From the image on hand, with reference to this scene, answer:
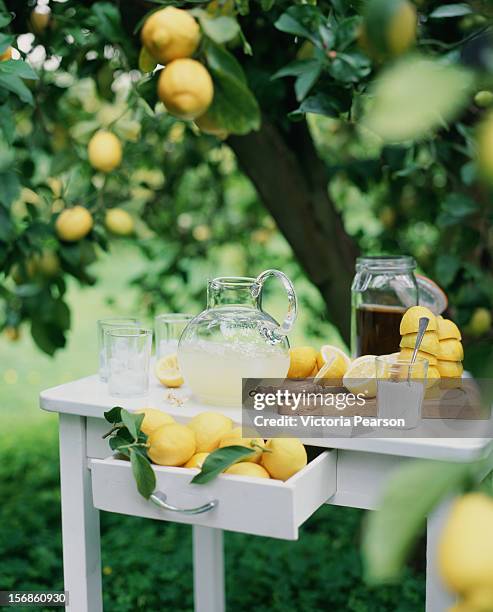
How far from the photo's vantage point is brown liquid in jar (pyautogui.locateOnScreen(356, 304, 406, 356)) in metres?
1.45

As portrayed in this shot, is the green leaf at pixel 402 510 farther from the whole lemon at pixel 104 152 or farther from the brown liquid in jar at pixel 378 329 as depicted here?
the whole lemon at pixel 104 152

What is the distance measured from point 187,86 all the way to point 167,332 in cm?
75

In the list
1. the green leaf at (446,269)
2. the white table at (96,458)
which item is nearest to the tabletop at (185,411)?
the white table at (96,458)

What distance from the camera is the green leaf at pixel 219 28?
821 millimetres

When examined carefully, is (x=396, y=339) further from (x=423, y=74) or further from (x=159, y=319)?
(x=423, y=74)

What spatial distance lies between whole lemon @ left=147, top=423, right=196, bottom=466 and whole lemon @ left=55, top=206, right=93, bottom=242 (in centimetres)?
78

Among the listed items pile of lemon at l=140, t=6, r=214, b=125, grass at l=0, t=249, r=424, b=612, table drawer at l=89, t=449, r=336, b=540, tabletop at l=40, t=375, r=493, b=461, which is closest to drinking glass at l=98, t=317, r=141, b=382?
tabletop at l=40, t=375, r=493, b=461

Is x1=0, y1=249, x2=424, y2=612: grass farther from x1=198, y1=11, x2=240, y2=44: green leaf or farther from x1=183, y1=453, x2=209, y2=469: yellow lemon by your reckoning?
x1=198, y1=11, x2=240, y2=44: green leaf

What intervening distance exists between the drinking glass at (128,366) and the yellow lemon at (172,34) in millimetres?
578

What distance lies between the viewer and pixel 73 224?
1.78m

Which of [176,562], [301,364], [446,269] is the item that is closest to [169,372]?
[301,364]

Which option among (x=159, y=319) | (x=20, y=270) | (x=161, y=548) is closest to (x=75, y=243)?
(x=20, y=270)

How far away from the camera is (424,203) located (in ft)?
8.74

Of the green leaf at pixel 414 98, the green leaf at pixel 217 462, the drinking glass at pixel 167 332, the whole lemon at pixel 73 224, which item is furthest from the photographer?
the whole lemon at pixel 73 224
